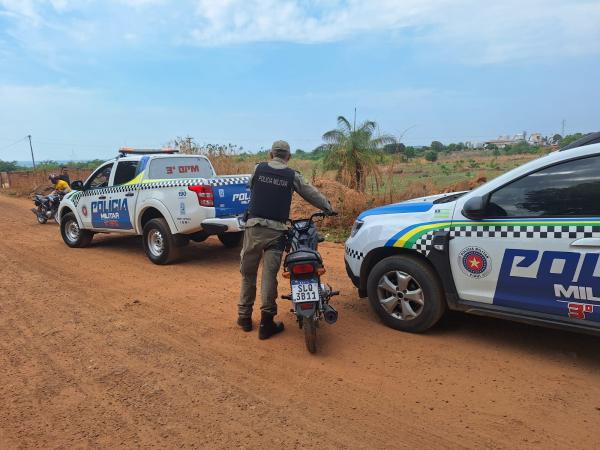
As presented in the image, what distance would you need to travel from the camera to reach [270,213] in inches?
176

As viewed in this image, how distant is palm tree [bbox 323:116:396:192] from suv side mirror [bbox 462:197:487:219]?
30.1 ft

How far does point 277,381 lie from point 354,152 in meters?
10.6

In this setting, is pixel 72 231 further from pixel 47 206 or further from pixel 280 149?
pixel 280 149

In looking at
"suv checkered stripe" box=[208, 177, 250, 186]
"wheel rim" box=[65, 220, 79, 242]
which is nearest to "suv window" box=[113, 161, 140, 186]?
"suv checkered stripe" box=[208, 177, 250, 186]

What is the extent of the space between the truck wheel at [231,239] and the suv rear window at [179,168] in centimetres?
122

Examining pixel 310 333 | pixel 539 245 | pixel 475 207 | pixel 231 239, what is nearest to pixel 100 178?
pixel 231 239

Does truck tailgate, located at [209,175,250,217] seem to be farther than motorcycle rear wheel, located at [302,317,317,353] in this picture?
Yes

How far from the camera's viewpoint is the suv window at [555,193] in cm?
346

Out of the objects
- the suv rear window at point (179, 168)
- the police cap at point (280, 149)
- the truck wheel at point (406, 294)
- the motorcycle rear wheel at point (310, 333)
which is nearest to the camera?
the motorcycle rear wheel at point (310, 333)

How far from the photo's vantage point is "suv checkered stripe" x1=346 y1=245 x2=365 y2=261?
188 inches

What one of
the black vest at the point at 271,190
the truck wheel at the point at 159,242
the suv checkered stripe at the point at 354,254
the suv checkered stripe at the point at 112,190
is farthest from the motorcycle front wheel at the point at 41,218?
the suv checkered stripe at the point at 354,254

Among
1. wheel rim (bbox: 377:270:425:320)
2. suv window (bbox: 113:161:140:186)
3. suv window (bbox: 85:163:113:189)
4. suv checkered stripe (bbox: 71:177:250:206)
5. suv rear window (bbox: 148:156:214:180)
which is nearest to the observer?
wheel rim (bbox: 377:270:425:320)

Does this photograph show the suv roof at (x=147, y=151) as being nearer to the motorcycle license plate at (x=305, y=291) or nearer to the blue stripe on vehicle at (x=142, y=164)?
the blue stripe on vehicle at (x=142, y=164)

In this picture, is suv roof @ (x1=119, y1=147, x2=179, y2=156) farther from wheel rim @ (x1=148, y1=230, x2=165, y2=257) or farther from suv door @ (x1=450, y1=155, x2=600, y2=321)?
suv door @ (x1=450, y1=155, x2=600, y2=321)
